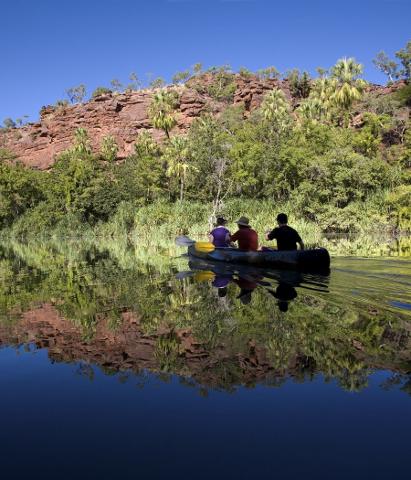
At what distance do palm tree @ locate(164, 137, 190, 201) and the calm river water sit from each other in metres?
36.3

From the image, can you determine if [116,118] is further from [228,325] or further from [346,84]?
[228,325]

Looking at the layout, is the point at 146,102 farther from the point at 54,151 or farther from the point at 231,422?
the point at 231,422

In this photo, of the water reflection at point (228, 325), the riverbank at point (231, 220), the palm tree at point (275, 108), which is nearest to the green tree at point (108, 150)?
the riverbank at point (231, 220)

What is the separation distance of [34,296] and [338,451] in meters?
7.82

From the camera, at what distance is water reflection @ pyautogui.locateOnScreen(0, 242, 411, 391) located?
462 cm

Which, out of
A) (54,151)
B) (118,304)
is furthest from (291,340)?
(54,151)

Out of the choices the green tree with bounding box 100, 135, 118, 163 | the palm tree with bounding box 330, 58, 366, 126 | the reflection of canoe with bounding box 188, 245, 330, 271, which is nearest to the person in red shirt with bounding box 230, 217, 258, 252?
the reflection of canoe with bounding box 188, 245, 330, 271

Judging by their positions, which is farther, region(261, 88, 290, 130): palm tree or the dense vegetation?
region(261, 88, 290, 130): palm tree

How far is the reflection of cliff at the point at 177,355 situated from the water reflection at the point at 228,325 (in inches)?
0.5

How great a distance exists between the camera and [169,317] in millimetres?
6914

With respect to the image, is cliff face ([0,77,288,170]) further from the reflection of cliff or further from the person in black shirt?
the reflection of cliff

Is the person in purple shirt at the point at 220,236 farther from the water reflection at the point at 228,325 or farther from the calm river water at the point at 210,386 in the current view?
the calm river water at the point at 210,386

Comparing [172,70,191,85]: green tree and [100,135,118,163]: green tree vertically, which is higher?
[172,70,191,85]: green tree

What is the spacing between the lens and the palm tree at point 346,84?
156 ft
